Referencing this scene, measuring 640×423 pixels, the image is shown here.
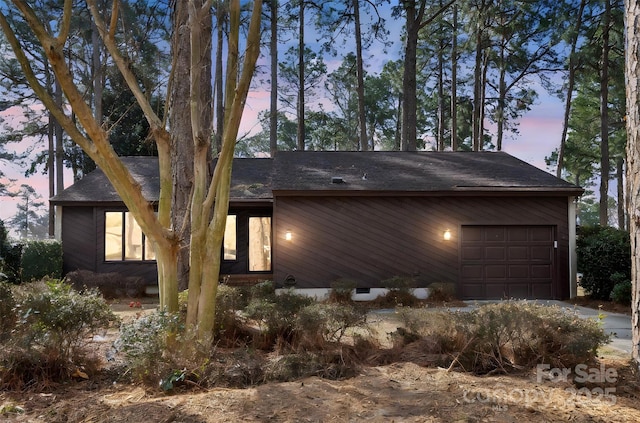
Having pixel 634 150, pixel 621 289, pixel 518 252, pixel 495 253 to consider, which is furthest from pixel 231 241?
pixel 634 150

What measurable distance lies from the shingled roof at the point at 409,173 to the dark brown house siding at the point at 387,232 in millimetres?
318

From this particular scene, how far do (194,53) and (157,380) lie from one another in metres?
3.21

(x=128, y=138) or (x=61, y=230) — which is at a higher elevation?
(x=128, y=138)

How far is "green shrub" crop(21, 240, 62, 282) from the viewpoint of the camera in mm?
10875

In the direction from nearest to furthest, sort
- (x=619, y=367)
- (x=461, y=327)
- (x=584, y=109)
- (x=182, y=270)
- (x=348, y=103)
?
(x=619, y=367), (x=461, y=327), (x=182, y=270), (x=584, y=109), (x=348, y=103)

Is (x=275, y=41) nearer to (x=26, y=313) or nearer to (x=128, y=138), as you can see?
(x=128, y=138)

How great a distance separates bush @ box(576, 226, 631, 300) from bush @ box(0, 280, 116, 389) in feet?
31.6

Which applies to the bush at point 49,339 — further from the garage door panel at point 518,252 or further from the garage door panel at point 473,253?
the garage door panel at point 518,252

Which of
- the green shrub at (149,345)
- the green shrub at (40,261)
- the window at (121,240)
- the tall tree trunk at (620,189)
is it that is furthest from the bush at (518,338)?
the tall tree trunk at (620,189)

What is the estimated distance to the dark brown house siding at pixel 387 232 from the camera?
10.1m

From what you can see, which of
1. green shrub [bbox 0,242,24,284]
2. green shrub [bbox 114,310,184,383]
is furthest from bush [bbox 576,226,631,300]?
green shrub [bbox 0,242,24,284]

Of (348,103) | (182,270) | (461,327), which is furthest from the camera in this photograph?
(348,103)

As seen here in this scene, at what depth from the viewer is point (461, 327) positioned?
453 centimetres

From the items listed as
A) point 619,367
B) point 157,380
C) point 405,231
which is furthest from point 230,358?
point 405,231
